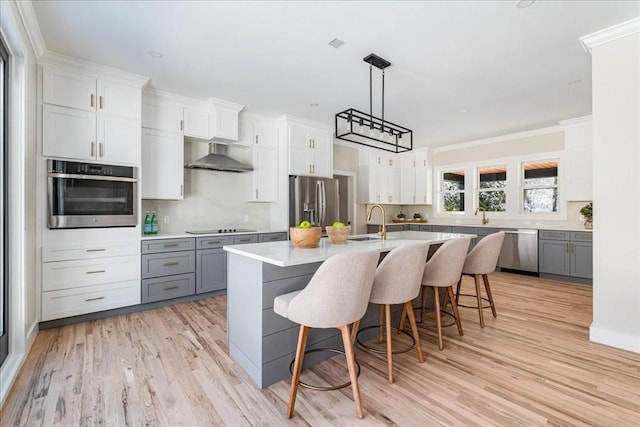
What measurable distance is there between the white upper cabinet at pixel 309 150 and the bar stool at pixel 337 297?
3300 mm

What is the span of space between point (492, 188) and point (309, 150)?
12.3 feet

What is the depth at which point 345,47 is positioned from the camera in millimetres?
2736

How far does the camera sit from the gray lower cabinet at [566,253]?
4.59 meters

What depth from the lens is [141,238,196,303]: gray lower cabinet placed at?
136 inches

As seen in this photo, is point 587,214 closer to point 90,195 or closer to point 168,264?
point 168,264

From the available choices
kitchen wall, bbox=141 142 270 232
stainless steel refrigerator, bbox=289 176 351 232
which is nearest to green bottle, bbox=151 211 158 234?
kitchen wall, bbox=141 142 270 232

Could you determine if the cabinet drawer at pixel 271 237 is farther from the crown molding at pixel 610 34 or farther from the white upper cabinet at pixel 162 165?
the crown molding at pixel 610 34

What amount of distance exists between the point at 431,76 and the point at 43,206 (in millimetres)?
4056

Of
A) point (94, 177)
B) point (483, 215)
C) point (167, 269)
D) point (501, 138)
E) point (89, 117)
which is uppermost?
point (501, 138)

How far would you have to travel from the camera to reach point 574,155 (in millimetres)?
4844

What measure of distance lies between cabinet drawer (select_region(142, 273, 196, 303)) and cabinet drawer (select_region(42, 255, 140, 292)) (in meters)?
0.17

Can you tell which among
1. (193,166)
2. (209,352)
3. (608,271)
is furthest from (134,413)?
(608,271)

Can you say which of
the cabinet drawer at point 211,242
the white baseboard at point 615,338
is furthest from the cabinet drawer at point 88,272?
the white baseboard at point 615,338

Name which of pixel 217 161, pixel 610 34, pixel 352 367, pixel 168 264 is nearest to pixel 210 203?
pixel 217 161
